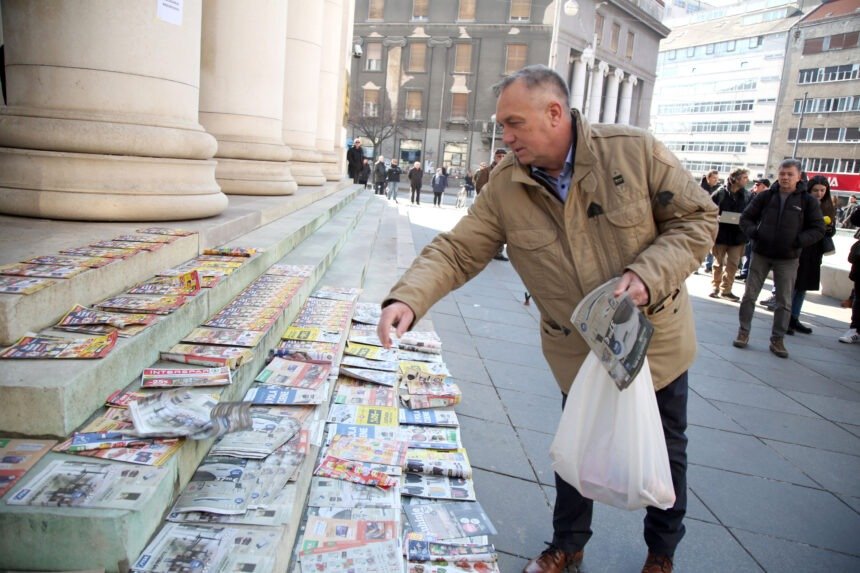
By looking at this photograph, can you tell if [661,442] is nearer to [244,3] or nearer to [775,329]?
[775,329]

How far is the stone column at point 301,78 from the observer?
27.9ft

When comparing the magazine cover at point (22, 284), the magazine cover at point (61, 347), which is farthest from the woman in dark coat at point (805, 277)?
the magazine cover at point (22, 284)

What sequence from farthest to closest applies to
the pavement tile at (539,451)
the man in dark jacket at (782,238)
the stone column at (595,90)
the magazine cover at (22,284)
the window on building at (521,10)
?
the stone column at (595,90) < the window on building at (521,10) < the man in dark jacket at (782,238) < the pavement tile at (539,451) < the magazine cover at (22,284)

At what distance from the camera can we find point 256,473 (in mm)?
2172

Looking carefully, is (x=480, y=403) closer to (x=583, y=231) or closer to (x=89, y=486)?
(x=583, y=231)

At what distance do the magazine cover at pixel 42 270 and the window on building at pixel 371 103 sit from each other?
4646 cm

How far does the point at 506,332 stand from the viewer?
20.4ft

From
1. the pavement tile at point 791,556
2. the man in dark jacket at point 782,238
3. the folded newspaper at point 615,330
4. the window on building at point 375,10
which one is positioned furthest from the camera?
the window on building at point 375,10

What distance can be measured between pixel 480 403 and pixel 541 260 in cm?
216

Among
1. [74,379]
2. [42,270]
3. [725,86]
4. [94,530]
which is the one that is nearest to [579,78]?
[725,86]

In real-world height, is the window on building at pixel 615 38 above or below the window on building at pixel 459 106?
above

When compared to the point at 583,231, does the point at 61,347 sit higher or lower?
lower

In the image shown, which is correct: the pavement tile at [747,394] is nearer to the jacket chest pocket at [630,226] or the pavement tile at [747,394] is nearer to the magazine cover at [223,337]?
the jacket chest pocket at [630,226]

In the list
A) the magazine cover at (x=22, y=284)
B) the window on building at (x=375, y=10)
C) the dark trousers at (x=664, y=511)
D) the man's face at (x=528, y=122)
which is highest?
the window on building at (x=375, y=10)
